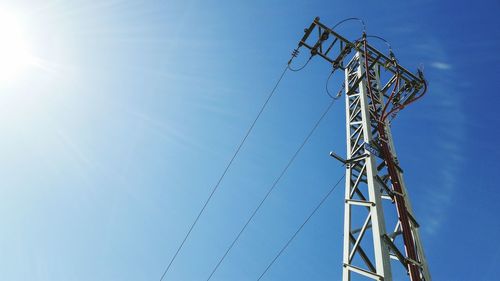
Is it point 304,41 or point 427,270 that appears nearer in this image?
point 427,270

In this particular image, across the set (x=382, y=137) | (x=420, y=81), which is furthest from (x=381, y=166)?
(x=420, y=81)

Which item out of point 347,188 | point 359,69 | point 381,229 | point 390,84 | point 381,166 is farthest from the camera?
point 390,84

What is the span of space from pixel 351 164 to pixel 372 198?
1260 millimetres

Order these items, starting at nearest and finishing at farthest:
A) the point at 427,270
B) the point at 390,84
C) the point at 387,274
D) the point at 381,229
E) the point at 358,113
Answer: the point at 387,274, the point at 381,229, the point at 427,270, the point at 358,113, the point at 390,84

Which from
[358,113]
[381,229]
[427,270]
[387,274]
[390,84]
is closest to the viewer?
[387,274]

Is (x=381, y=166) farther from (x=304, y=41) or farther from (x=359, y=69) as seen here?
(x=304, y=41)

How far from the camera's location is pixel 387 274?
16.0ft

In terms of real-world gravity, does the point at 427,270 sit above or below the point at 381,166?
below

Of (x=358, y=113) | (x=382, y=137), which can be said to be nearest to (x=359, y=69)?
(x=358, y=113)

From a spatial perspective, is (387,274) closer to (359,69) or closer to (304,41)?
(359,69)

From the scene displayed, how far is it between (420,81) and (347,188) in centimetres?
652

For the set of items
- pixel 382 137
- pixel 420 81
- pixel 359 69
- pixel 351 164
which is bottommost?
pixel 351 164

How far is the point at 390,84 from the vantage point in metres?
10.9

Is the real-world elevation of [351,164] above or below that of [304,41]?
below
